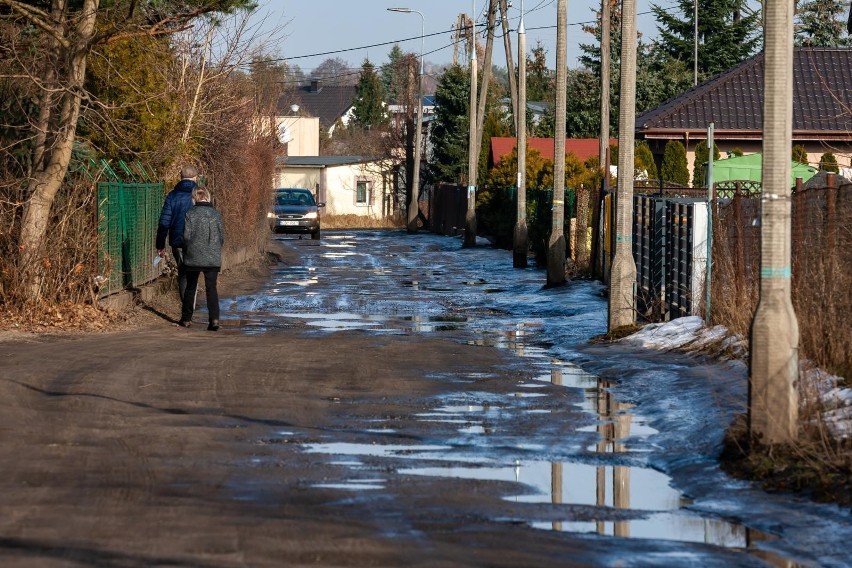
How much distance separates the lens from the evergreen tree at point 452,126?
72688 millimetres

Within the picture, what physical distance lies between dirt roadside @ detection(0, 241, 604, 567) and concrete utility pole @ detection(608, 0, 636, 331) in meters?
2.16

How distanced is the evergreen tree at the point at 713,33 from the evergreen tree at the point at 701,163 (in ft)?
91.8

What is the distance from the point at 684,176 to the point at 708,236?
2772cm

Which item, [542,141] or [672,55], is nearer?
[542,141]

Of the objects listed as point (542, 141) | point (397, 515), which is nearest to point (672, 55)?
point (542, 141)

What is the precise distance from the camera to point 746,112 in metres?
45.9

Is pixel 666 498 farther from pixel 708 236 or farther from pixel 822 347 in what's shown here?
pixel 708 236

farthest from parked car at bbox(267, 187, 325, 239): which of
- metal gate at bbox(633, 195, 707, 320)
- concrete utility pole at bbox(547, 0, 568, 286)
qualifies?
metal gate at bbox(633, 195, 707, 320)

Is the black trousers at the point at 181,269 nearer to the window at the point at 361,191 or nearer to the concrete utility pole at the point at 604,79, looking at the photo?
the concrete utility pole at the point at 604,79

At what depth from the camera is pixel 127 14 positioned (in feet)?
59.5

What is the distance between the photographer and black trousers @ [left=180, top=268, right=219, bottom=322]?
17969mm

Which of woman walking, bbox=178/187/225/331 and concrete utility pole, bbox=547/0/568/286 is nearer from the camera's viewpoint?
woman walking, bbox=178/187/225/331

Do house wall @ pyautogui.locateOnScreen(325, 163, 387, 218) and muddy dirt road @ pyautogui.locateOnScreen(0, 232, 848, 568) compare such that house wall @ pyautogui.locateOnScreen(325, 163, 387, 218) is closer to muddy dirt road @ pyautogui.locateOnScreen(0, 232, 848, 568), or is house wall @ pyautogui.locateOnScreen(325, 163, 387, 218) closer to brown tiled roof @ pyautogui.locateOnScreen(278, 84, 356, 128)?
brown tiled roof @ pyautogui.locateOnScreen(278, 84, 356, 128)

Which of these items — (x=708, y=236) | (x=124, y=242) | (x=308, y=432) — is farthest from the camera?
(x=124, y=242)
